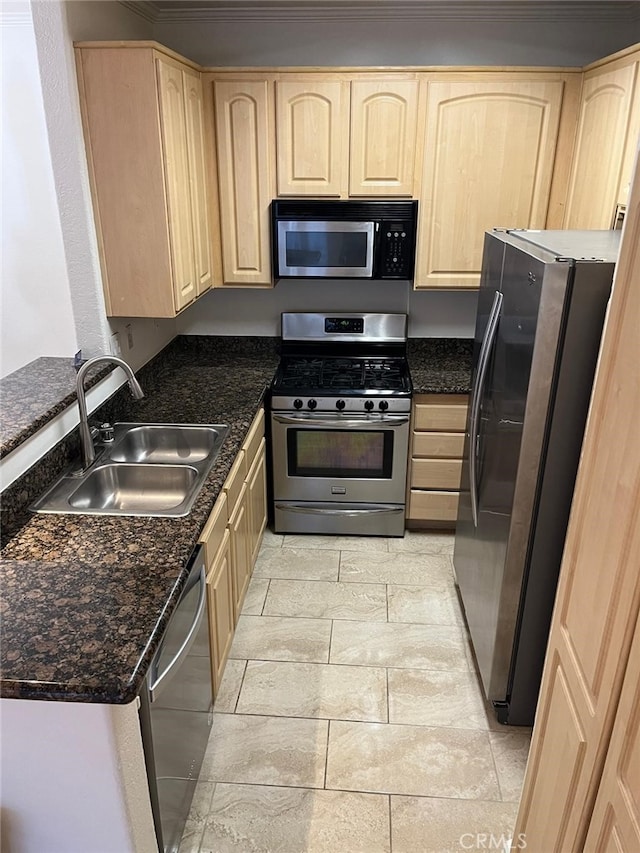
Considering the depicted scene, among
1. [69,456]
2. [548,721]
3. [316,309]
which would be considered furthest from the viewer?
[316,309]

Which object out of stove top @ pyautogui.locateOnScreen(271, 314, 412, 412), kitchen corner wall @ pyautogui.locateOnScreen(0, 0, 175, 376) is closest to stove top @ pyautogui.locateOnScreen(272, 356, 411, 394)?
stove top @ pyautogui.locateOnScreen(271, 314, 412, 412)

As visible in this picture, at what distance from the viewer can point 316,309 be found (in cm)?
361

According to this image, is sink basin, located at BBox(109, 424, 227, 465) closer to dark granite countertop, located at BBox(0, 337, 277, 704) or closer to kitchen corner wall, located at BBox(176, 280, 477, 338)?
dark granite countertop, located at BBox(0, 337, 277, 704)

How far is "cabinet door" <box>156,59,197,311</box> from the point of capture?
2.38m

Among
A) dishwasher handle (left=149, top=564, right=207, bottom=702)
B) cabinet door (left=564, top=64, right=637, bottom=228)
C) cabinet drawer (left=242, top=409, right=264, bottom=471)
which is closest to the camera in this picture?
dishwasher handle (left=149, top=564, right=207, bottom=702)

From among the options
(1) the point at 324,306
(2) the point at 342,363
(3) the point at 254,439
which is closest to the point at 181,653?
(3) the point at 254,439

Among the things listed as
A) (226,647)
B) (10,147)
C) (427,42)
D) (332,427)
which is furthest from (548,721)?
(427,42)

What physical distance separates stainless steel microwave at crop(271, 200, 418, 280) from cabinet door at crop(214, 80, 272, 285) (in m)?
0.08

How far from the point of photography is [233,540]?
2400mm

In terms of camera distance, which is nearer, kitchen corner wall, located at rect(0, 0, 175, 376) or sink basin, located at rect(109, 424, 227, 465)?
kitchen corner wall, located at rect(0, 0, 175, 376)

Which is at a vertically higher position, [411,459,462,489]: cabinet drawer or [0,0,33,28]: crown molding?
[0,0,33,28]: crown molding

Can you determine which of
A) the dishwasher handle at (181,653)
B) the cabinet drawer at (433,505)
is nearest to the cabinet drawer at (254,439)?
the dishwasher handle at (181,653)

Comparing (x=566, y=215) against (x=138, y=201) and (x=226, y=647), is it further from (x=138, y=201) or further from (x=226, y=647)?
(x=226, y=647)

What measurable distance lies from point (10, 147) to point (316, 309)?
1.75 m
